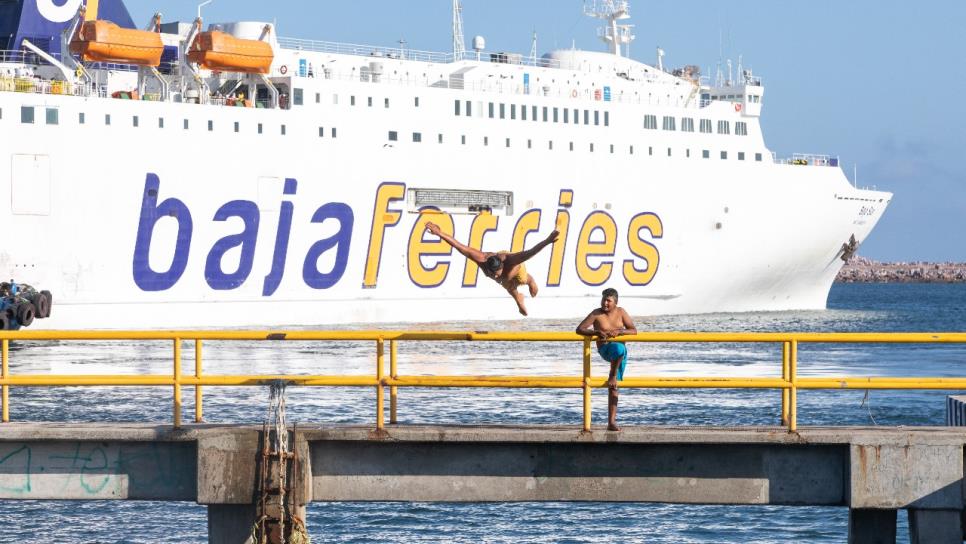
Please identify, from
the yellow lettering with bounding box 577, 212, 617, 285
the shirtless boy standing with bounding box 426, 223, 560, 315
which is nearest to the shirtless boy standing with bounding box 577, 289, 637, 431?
the shirtless boy standing with bounding box 426, 223, 560, 315

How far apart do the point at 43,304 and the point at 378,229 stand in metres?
10.6

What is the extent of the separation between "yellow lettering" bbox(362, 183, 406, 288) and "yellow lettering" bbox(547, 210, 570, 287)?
592 centimetres

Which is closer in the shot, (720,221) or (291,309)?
(291,309)

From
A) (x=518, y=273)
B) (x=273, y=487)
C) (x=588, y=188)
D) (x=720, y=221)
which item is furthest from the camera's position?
(x=720, y=221)

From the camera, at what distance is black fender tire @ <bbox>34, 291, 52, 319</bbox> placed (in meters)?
35.5

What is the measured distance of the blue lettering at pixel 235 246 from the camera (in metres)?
39.3

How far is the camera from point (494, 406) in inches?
963

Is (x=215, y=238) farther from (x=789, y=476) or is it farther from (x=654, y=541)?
(x=789, y=476)

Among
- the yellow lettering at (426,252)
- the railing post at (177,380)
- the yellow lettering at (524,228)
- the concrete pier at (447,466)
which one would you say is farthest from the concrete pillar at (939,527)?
the yellow lettering at (524,228)

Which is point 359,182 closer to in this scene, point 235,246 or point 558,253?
point 235,246

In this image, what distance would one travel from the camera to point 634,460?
10.8 meters

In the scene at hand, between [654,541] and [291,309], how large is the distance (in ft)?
88.6

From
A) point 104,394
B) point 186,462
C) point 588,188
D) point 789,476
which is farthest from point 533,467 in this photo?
point 588,188

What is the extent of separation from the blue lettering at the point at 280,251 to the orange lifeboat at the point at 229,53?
440 centimetres
